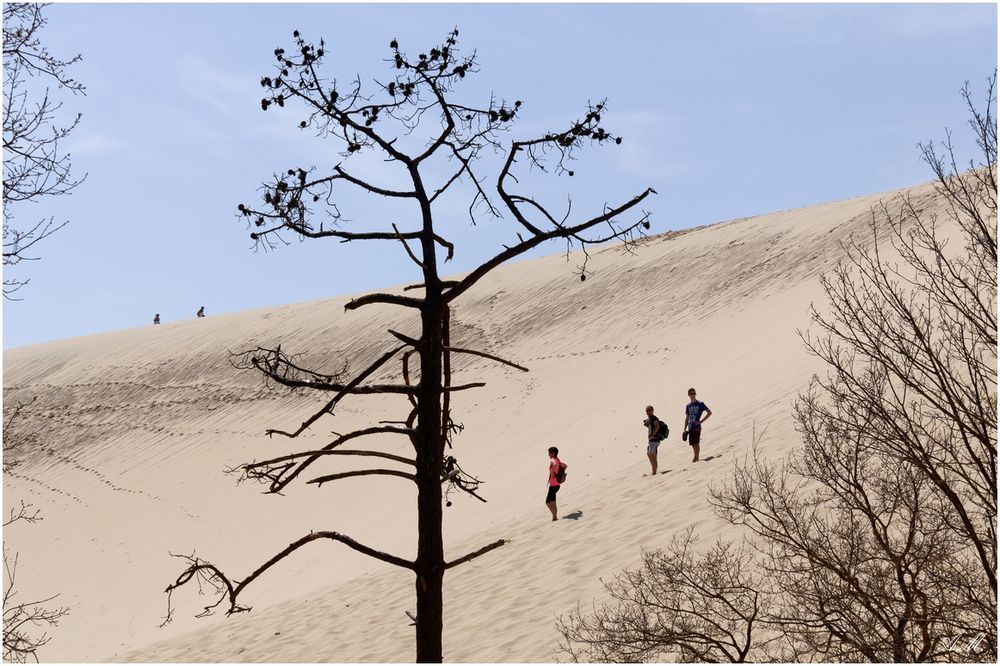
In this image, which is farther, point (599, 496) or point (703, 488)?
point (599, 496)

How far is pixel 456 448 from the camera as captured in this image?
24953 mm

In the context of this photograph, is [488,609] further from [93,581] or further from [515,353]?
[515,353]

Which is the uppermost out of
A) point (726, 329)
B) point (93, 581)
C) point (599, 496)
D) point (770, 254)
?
point (770, 254)

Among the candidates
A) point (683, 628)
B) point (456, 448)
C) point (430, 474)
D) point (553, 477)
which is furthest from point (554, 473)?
point (456, 448)

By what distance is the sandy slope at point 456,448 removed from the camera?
1307 cm

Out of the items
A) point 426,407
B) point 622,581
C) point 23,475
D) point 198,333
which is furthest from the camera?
point 198,333

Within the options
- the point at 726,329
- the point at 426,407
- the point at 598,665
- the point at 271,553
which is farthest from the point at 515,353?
the point at 426,407

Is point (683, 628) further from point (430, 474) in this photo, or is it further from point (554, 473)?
point (554, 473)

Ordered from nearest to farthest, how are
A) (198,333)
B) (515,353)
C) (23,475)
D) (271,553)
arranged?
(271,553)
(23,475)
(515,353)
(198,333)

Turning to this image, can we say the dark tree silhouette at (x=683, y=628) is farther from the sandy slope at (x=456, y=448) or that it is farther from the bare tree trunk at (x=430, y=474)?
the bare tree trunk at (x=430, y=474)

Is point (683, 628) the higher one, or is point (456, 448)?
point (683, 628)

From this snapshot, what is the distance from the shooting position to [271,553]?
68.0 ft

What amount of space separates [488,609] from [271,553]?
9890mm

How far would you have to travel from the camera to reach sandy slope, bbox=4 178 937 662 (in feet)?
42.9
